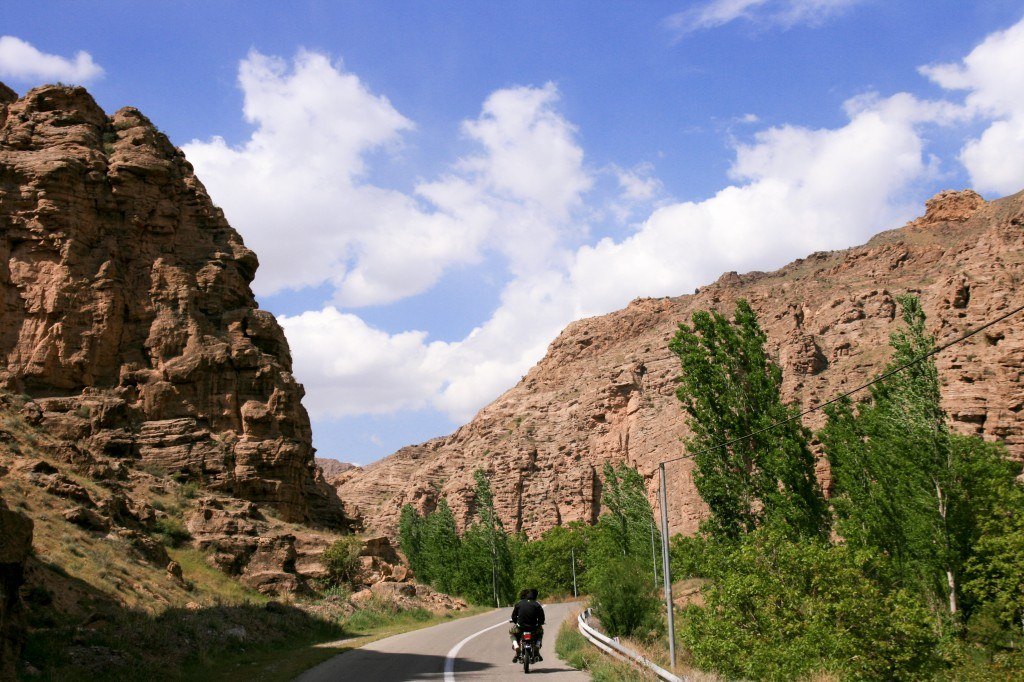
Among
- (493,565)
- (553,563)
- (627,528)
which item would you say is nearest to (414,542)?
(553,563)

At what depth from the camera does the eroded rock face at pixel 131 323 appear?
4334 centimetres

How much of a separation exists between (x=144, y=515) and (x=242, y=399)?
15.3 meters

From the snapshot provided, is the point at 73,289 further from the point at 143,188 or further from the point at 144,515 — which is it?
the point at 144,515

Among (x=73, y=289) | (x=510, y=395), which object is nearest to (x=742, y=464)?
(x=73, y=289)

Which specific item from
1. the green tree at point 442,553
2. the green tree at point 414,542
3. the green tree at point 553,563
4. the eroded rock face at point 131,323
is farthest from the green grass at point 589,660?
the green tree at point 414,542

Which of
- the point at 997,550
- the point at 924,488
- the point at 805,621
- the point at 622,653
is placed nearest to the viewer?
the point at 622,653

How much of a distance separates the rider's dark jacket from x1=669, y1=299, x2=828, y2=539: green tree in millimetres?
18429

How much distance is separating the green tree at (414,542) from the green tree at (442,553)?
134 cm

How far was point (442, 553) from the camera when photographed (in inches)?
3204

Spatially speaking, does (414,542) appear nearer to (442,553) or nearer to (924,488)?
(442,553)

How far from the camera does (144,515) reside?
107ft

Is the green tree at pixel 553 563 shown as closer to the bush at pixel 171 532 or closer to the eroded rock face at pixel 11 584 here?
the bush at pixel 171 532

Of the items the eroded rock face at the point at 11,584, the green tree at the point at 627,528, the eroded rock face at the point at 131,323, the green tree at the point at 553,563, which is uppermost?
the eroded rock face at the point at 131,323

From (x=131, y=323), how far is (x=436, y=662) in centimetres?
3902
